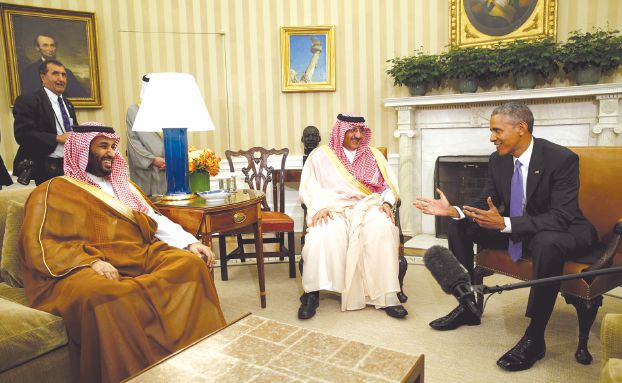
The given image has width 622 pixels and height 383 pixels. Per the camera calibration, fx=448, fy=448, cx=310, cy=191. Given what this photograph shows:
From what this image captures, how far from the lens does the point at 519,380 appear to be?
2.12m

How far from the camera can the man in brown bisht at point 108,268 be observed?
5.85 ft

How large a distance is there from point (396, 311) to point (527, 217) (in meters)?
1.01

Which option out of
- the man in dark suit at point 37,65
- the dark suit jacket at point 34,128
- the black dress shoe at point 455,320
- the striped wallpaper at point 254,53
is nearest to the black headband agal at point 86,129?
the dark suit jacket at point 34,128

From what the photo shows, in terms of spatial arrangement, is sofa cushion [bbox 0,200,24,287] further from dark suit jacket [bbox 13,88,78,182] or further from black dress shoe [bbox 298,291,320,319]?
black dress shoe [bbox 298,291,320,319]

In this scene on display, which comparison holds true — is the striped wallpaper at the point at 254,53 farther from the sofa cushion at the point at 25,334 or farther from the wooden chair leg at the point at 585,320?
the sofa cushion at the point at 25,334

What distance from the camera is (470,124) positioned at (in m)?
4.73

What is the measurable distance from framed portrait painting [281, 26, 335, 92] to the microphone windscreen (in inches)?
168

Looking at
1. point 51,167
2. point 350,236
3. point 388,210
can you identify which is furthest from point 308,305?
point 51,167

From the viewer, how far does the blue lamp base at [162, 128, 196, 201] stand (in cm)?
279

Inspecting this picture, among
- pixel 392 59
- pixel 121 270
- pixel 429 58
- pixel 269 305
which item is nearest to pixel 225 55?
pixel 392 59

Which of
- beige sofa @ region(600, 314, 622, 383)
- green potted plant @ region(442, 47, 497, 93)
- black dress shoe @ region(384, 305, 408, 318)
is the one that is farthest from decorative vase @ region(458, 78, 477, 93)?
beige sofa @ region(600, 314, 622, 383)

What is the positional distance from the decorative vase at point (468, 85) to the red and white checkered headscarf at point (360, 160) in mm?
1721

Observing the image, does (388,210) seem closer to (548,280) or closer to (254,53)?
(548,280)

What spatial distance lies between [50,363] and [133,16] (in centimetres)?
442
